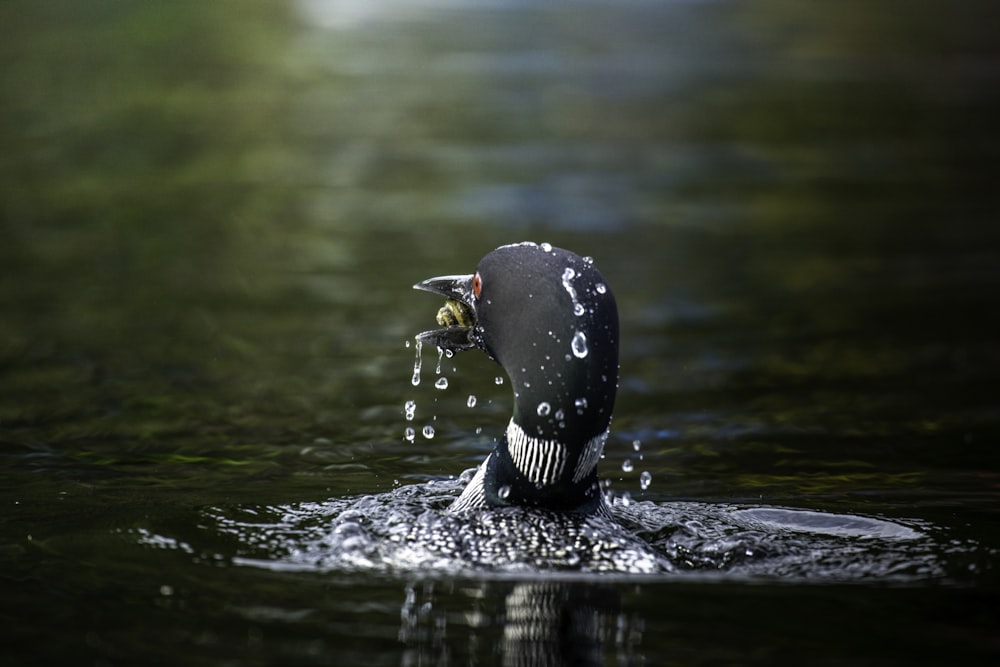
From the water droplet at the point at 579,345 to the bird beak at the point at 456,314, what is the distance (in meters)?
0.51

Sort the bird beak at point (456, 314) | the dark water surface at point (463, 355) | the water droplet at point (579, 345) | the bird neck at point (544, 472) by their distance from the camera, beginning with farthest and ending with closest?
the bird beak at point (456, 314) → the bird neck at point (544, 472) → the water droplet at point (579, 345) → the dark water surface at point (463, 355)

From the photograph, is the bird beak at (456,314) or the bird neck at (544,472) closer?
the bird neck at (544,472)

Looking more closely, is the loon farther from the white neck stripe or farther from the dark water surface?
the dark water surface

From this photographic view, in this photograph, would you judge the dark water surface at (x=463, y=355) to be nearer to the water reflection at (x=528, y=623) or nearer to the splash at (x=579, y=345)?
the water reflection at (x=528, y=623)

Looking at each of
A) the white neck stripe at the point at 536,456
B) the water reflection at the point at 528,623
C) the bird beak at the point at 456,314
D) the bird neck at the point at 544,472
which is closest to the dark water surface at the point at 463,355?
the water reflection at the point at 528,623

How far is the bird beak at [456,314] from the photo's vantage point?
476cm

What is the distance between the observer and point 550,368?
4316 mm

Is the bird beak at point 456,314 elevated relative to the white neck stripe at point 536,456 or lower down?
elevated

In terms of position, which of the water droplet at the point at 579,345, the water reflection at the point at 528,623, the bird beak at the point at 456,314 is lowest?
the water reflection at the point at 528,623

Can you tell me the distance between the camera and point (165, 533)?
451 cm

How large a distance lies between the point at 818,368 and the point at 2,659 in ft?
15.0

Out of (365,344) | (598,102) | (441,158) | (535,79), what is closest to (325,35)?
(535,79)

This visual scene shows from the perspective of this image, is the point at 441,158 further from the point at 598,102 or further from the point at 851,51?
the point at 851,51

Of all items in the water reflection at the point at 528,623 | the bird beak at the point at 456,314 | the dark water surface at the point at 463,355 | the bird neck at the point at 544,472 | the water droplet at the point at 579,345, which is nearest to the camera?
the water reflection at the point at 528,623
